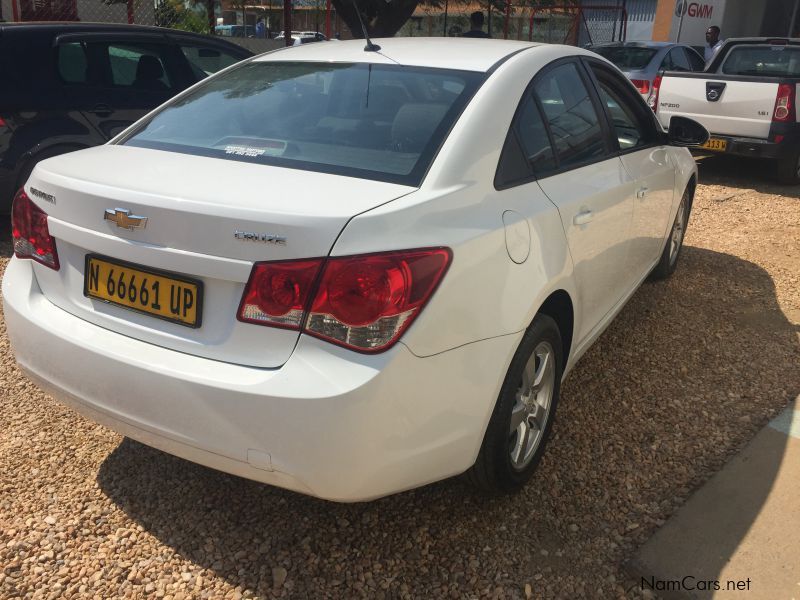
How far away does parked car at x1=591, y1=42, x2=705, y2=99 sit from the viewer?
1024 centimetres

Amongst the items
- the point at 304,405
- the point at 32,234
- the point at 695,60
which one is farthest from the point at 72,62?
the point at 695,60

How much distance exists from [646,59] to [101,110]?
7864 mm

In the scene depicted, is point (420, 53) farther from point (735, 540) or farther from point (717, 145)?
point (717, 145)

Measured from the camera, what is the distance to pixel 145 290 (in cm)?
223

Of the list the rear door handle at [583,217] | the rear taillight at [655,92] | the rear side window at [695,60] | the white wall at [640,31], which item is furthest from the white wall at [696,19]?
the rear door handle at [583,217]

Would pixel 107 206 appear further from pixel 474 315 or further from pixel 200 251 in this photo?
pixel 474 315

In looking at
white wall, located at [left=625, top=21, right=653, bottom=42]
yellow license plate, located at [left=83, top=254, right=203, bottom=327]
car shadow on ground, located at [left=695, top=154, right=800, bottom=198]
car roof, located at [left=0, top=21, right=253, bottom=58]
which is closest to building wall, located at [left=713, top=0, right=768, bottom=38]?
white wall, located at [left=625, top=21, right=653, bottom=42]

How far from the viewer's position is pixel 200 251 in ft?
6.82

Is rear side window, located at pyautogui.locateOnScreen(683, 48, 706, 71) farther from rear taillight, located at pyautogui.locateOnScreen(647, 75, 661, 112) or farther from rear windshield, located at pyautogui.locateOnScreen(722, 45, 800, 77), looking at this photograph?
rear taillight, located at pyautogui.locateOnScreen(647, 75, 661, 112)

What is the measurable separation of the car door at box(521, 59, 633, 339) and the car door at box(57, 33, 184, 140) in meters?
3.90

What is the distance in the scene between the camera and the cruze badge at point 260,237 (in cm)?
200

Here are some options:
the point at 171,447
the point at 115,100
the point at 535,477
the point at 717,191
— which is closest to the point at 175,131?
the point at 171,447

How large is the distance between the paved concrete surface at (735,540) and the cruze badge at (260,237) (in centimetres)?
155

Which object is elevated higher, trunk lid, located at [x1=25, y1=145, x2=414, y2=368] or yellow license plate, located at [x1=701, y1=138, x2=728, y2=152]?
trunk lid, located at [x1=25, y1=145, x2=414, y2=368]
